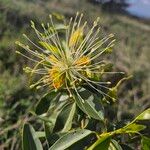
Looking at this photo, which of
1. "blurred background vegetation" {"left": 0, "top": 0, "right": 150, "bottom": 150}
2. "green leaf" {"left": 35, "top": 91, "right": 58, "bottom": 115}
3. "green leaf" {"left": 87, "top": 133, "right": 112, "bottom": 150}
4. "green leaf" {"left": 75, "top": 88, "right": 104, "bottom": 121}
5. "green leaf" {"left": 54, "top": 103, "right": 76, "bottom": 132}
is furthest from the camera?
"blurred background vegetation" {"left": 0, "top": 0, "right": 150, "bottom": 150}

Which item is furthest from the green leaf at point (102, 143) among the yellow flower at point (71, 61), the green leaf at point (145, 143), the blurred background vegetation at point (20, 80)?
the blurred background vegetation at point (20, 80)

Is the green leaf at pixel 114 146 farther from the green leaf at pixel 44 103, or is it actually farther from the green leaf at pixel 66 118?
the green leaf at pixel 44 103

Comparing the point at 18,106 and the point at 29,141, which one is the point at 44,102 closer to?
the point at 29,141

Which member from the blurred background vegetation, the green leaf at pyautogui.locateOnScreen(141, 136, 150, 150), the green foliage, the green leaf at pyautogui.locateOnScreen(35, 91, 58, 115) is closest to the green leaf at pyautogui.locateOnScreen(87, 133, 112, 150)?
the green foliage

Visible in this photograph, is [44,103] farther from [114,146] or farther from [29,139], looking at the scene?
[114,146]

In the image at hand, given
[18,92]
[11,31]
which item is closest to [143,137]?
[18,92]

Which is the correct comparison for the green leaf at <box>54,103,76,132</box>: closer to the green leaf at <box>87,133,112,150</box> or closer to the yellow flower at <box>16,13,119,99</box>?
the yellow flower at <box>16,13,119,99</box>
